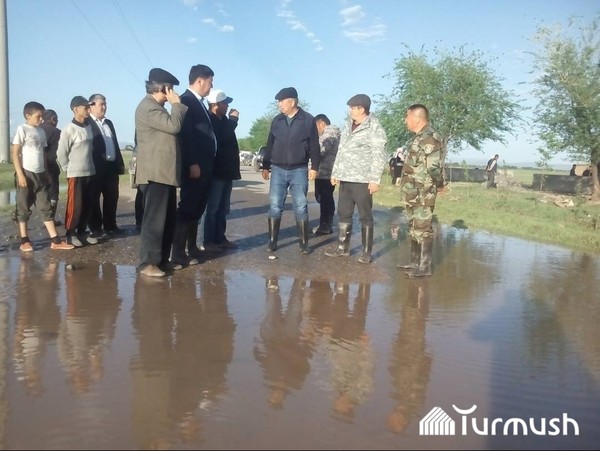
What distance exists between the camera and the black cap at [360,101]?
20.5 feet

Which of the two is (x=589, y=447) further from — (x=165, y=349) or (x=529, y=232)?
(x=529, y=232)

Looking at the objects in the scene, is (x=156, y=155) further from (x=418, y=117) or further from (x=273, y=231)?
(x=418, y=117)

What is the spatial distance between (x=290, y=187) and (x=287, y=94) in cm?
116

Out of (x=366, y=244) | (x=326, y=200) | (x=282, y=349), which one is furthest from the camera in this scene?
(x=326, y=200)

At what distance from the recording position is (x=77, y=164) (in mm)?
6285

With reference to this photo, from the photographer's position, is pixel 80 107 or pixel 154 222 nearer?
pixel 154 222

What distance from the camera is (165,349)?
11.1 ft

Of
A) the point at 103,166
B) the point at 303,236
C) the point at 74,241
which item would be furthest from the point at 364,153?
the point at 74,241

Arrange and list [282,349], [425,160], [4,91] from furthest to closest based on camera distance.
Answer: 1. [4,91]
2. [425,160]
3. [282,349]

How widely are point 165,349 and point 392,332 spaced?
5.62ft

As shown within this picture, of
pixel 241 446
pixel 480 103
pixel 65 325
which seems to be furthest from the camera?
pixel 480 103

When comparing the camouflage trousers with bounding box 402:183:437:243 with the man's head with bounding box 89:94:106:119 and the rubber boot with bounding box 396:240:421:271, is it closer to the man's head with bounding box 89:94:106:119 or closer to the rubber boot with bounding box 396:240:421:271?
the rubber boot with bounding box 396:240:421:271

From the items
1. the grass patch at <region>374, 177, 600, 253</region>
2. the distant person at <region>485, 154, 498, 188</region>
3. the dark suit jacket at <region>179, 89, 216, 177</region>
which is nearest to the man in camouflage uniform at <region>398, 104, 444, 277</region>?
the dark suit jacket at <region>179, 89, 216, 177</region>

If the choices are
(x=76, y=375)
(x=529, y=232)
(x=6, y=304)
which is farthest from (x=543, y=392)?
(x=529, y=232)
